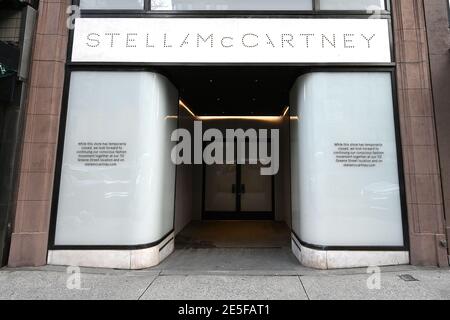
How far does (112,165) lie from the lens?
5086 millimetres

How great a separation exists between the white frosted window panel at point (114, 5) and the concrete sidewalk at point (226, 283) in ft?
17.6

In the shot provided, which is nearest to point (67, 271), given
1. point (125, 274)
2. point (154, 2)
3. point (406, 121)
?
point (125, 274)

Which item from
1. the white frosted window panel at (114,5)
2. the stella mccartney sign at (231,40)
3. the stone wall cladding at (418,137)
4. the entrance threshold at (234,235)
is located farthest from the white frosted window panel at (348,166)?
the white frosted window panel at (114,5)

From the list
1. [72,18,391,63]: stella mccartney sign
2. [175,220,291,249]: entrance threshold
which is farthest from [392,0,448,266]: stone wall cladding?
[175,220,291,249]: entrance threshold

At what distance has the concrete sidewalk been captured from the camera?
3863 millimetres

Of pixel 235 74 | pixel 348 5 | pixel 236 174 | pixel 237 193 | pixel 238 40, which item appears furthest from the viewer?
pixel 236 174

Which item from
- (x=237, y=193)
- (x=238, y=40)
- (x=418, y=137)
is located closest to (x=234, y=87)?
(x=238, y=40)

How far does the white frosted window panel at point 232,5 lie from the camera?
5.41 meters

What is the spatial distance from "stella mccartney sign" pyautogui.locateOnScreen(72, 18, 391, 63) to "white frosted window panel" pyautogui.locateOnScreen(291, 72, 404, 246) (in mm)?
503

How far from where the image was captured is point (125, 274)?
183 inches

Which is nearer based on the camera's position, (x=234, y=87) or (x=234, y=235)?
(x=234, y=87)

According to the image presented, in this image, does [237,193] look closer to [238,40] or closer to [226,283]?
[226,283]

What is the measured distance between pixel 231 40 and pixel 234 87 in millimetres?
1363
